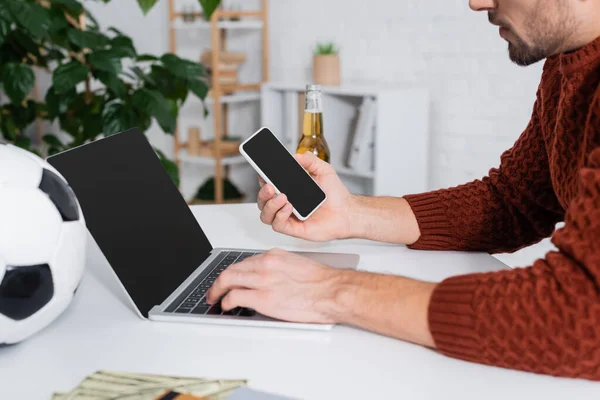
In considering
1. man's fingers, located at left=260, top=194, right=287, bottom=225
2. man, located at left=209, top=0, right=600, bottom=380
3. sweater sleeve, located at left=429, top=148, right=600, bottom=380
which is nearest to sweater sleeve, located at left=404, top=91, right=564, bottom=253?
man, located at left=209, top=0, right=600, bottom=380

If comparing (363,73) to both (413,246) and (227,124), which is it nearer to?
(227,124)

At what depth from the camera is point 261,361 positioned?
0.71m

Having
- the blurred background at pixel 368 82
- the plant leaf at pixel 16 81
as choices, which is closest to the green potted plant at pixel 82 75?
the plant leaf at pixel 16 81

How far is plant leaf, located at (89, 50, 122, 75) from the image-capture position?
5.23 ft

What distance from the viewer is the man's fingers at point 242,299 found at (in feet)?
2.59

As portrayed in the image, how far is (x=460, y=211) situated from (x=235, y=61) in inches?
107

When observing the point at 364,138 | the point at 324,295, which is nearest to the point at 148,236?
the point at 324,295

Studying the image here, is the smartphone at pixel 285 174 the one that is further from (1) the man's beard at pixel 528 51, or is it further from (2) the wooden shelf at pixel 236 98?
(2) the wooden shelf at pixel 236 98

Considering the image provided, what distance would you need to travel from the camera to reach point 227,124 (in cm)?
402

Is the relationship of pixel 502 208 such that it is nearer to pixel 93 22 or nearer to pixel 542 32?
pixel 542 32

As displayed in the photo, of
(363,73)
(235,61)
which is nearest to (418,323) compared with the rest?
(363,73)

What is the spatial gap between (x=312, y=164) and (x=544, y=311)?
0.52m

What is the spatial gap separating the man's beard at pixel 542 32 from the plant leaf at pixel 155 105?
2.88 ft

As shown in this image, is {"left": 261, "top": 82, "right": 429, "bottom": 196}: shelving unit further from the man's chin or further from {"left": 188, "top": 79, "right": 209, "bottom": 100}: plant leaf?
the man's chin
